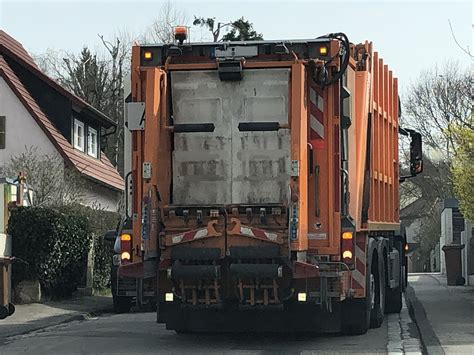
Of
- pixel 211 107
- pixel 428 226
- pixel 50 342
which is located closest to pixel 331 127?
pixel 211 107

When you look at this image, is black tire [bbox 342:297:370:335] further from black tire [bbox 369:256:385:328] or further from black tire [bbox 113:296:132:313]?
black tire [bbox 113:296:132:313]

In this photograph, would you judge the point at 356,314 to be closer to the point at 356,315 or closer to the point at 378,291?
the point at 356,315

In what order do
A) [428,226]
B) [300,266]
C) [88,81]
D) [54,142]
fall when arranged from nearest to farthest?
[300,266], [54,142], [88,81], [428,226]

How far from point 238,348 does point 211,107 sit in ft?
9.72

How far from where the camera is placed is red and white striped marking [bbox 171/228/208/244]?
461 inches

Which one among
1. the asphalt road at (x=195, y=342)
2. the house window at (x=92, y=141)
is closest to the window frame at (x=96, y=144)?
the house window at (x=92, y=141)

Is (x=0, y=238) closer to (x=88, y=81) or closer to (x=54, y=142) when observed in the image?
(x=54, y=142)

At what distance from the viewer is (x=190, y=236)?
38.5 ft

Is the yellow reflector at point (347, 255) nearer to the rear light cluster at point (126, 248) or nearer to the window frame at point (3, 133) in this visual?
the rear light cluster at point (126, 248)

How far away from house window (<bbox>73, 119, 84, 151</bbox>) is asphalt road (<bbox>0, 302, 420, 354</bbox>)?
17.4 m

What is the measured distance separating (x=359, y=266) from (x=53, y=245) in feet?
Result: 31.6

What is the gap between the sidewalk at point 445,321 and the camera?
1207 cm

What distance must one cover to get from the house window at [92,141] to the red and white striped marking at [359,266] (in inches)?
873

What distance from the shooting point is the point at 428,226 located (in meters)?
61.4
